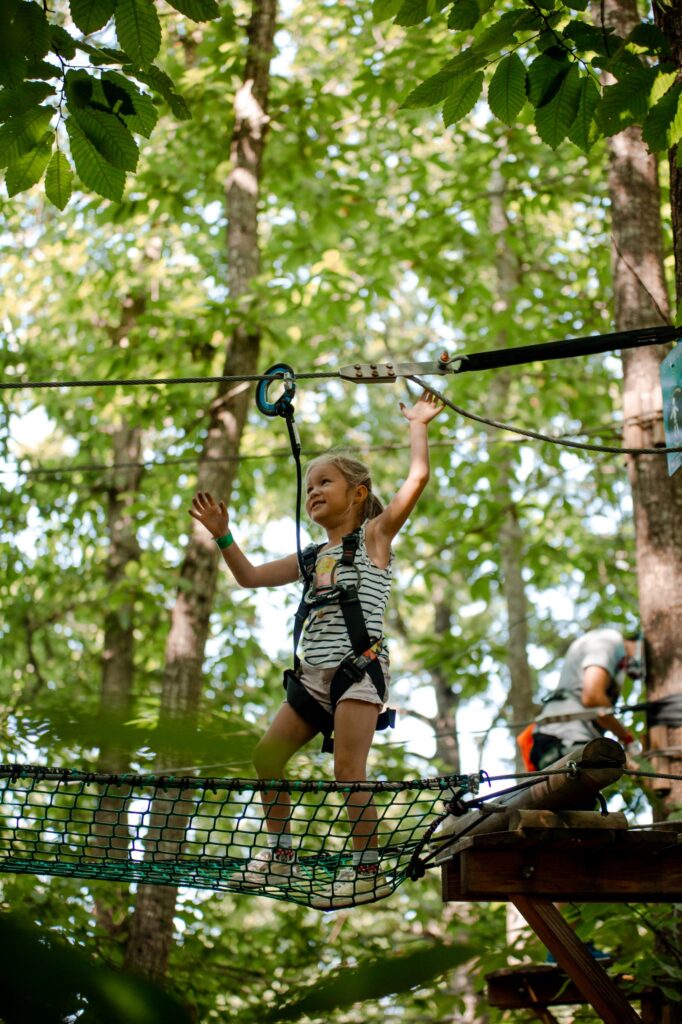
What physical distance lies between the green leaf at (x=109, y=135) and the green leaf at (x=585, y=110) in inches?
37.5

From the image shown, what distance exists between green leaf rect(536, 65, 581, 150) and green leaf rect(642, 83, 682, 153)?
0.20 meters

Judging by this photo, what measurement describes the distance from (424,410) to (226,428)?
2.58m

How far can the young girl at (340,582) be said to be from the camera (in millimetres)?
2686

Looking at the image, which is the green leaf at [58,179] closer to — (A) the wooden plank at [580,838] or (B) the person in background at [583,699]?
(A) the wooden plank at [580,838]

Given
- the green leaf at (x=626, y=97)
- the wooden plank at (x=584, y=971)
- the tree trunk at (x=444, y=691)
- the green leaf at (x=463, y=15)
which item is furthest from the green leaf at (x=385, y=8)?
the tree trunk at (x=444, y=691)

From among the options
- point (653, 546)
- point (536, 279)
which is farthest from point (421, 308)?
point (653, 546)

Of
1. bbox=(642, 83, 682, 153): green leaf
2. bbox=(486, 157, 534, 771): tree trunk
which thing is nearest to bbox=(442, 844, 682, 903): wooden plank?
bbox=(642, 83, 682, 153): green leaf

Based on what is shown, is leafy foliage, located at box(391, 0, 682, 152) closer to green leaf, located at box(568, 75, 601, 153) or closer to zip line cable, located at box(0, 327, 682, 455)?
green leaf, located at box(568, 75, 601, 153)

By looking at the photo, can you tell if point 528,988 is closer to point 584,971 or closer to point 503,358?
point 584,971

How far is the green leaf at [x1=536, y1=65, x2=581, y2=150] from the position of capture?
2318mm

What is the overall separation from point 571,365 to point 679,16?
5099 millimetres

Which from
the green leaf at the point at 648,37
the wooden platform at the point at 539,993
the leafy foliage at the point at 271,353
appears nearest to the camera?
the green leaf at the point at 648,37

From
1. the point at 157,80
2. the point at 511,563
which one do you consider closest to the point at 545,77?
the point at 157,80

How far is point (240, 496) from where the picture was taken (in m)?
7.78
